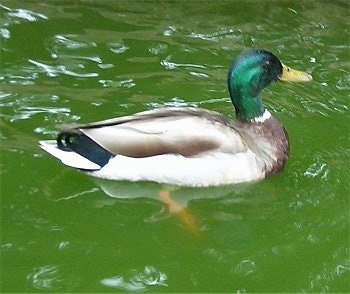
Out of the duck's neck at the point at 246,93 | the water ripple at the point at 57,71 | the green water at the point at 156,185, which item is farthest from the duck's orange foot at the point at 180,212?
the water ripple at the point at 57,71

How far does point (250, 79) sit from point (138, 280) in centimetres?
165

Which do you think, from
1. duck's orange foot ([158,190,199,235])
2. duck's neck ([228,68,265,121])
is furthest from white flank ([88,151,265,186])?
duck's neck ([228,68,265,121])

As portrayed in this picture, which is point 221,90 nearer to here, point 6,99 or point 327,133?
point 327,133

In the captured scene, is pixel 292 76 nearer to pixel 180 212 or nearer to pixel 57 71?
pixel 180 212

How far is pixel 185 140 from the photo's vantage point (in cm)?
513

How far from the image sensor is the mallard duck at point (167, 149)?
5.12 m

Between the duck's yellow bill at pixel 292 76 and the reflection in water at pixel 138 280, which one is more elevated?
the duck's yellow bill at pixel 292 76

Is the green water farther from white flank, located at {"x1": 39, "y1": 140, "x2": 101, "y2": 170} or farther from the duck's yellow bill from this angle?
the duck's yellow bill

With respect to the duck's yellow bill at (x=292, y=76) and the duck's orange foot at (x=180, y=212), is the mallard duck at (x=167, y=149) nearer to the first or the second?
the duck's orange foot at (x=180, y=212)

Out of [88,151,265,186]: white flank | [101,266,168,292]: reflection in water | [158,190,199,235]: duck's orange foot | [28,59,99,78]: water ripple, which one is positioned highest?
[88,151,265,186]: white flank

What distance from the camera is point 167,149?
202 inches

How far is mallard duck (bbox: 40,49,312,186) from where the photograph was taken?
5125 mm

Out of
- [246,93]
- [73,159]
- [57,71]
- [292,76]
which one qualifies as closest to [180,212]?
[73,159]

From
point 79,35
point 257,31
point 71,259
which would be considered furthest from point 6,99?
point 257,31
